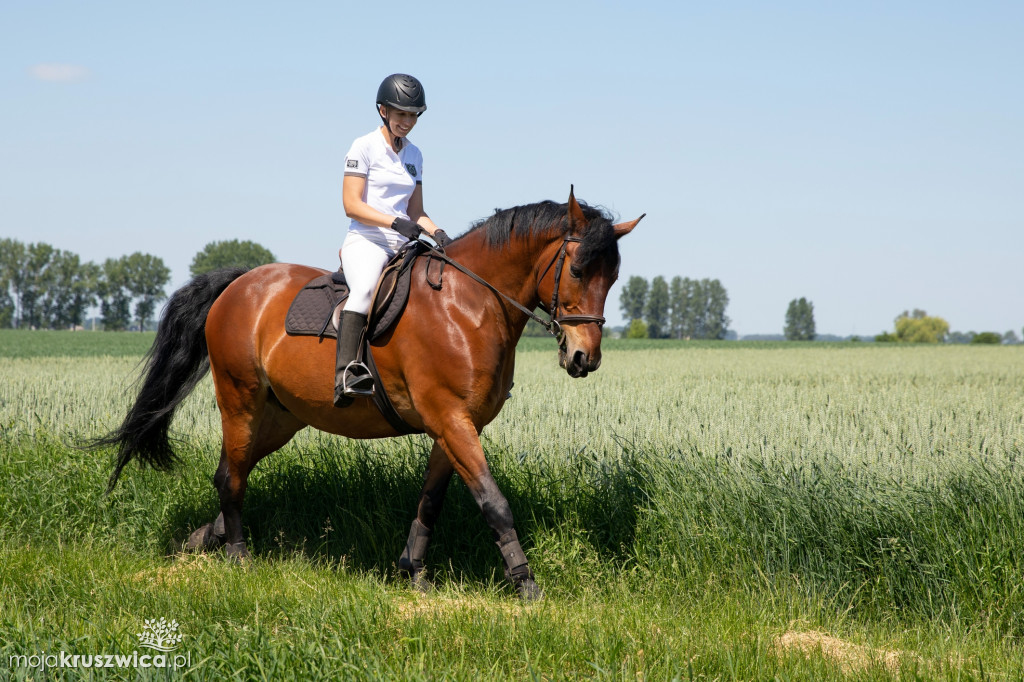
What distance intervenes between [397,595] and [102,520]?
11.3 ft

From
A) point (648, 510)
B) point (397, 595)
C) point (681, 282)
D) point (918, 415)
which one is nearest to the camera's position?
point (397, 595)

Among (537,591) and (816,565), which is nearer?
(537,591)

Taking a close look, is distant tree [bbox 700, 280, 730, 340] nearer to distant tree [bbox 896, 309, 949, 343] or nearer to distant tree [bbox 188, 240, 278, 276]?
distant tree [bbox 896, 309, 949, 343]

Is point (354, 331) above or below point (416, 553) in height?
above

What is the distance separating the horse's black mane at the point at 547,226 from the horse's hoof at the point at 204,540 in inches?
132

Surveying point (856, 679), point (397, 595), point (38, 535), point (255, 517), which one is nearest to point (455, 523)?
point (397, 595)

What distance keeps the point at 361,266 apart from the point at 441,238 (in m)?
0.58

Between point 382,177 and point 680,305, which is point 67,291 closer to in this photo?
point 680,305

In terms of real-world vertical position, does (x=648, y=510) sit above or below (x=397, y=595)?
above

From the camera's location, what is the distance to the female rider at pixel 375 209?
5.12 metres

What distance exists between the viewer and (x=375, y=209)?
17.2ft

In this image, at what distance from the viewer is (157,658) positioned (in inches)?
133

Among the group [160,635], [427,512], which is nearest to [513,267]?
[427,512]

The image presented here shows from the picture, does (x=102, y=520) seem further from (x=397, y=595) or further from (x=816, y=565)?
(x=816, y=565)
